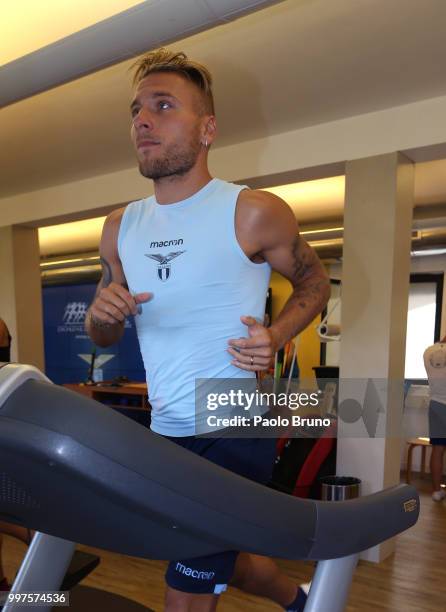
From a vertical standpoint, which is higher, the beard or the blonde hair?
the blonde hair

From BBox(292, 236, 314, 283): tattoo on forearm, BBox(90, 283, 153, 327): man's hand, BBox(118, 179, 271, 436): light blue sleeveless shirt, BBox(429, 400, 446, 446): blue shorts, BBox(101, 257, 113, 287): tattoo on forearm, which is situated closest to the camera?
BBox(90, 283, 153, 327): man's hand

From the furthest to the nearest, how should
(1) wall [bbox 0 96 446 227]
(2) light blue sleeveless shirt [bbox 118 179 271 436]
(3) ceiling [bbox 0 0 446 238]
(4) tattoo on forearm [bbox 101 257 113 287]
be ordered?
(1) wall [bbox 0 96 446 227] → (3) ceiling [bbox 0 0 446 238] → (4) tattoo on forearm [bbox 101 257 113 287] → (2) light blue sleeveless shirt [bbox 118 179 271 436]

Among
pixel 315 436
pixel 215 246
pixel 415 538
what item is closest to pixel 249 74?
pixel 215 246

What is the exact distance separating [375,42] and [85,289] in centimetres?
585

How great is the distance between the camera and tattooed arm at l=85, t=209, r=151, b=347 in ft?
3.04

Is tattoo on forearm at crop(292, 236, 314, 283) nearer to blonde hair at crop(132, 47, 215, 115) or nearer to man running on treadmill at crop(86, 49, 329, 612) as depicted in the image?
man running on treadmill at crop(86, 49, 329, 612)

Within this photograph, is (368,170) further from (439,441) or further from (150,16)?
(439,441)

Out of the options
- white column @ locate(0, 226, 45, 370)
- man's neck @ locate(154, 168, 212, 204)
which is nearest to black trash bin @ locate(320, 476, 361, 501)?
man's neck @ locate(154, 168, 212, 204)

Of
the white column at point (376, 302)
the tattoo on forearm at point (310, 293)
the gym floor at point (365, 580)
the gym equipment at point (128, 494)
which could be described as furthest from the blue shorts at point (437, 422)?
the gym equipment at point (128, 494)

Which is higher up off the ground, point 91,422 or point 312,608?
point 91,422

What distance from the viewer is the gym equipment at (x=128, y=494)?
1.17ft

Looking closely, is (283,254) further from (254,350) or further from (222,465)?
(222,465)

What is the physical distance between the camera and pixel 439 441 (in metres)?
3.92

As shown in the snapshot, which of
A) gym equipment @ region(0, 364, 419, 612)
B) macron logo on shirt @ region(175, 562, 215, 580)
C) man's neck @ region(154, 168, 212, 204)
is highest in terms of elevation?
man's neck @ region(154, 168, 212, 204)
